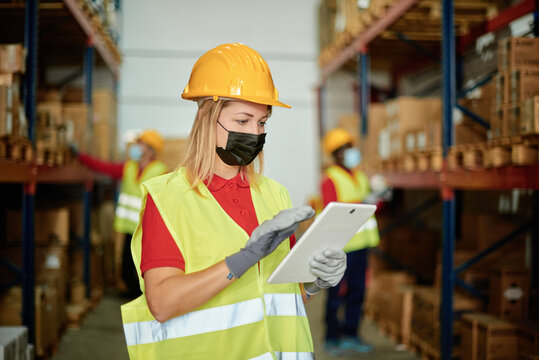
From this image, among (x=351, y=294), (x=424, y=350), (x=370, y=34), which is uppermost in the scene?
(x=370, y=34)

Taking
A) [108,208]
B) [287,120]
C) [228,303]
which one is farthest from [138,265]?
[287,120]

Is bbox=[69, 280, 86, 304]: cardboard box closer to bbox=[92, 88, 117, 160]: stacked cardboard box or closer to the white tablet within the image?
bbox=[92, 88, 117, 160]: stacked cardboard box

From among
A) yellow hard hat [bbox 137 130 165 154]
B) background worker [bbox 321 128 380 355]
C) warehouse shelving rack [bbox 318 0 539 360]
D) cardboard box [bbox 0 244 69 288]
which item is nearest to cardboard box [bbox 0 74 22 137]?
cardboard box [bbox 0 244 69 288]

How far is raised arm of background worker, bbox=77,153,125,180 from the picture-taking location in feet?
21.1

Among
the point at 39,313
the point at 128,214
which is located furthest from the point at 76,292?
the point at 39,313

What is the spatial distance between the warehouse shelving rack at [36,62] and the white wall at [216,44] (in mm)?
943

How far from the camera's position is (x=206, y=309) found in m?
1.73

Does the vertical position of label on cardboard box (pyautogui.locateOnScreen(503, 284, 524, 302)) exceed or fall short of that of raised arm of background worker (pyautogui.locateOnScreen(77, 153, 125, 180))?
it falls short

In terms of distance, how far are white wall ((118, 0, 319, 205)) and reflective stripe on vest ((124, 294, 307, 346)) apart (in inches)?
359

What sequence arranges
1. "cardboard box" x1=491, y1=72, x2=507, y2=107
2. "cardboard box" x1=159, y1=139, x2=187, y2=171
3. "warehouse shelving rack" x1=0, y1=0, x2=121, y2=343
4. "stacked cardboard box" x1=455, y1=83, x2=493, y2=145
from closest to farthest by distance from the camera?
"cardboard box" x1=491, y1=72, x2=507, y2=107 → "warehouse shelving rack" x1=0, y1=0, x2=121, y2=343 → "stacked cardboard box" x1=455, y1=83, x2=493, y2=145 → "cardboard box" x1=159, y1=139, x2=187, y2=171

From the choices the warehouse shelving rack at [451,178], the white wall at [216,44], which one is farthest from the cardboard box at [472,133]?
the white wall at [216,44]

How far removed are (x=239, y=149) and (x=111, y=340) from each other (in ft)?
15.7

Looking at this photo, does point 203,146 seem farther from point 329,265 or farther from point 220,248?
point 329,265

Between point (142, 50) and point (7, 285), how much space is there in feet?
23.4
